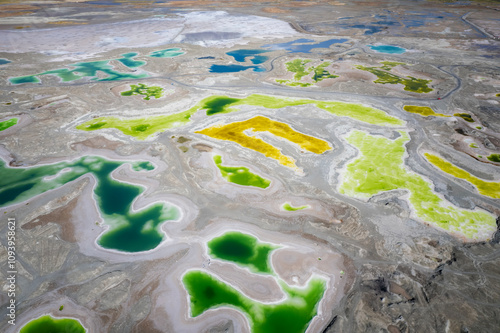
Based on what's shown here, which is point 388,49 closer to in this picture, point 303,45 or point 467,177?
point 303,45

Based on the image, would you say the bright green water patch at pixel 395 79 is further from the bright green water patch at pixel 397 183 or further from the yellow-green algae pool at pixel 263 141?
the yellow-green algae pool at pixel 263 141

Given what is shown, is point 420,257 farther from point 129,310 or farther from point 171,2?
point 171,2

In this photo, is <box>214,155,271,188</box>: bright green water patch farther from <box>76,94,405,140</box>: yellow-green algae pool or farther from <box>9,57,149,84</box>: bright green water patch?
<box>9,57,149,84</box>: bright green water patch

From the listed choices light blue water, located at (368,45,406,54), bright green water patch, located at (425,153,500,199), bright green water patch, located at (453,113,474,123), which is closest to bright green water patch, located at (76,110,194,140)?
bright green water patch, located at (425,153,500,199)

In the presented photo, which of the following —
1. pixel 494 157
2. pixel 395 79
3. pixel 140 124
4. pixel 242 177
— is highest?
pixel 395 79

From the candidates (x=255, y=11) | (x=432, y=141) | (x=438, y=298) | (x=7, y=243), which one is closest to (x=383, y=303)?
(x=438, y=298)

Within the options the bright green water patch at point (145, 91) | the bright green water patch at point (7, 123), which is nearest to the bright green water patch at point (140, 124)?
the bright green water patch at point (145, 91)

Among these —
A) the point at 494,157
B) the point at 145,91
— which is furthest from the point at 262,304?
the point at 145,91
